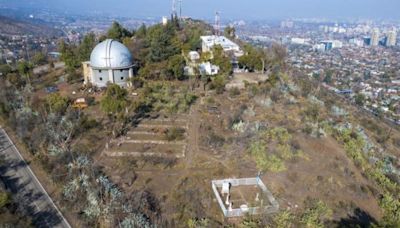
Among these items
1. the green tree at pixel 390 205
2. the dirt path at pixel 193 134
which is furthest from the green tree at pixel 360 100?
the green tree at pixel 390 205

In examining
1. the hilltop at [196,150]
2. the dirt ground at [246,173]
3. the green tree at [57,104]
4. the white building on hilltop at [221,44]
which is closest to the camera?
the hilltop at [196,150]

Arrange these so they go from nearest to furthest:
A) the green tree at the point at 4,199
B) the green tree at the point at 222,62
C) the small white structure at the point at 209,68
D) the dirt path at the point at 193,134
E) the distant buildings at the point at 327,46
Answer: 1. the green tree at the point at 4,199
2. the dirt path at the point at 193,134
3. the green tree at the point at 222,62
4. the small white structure at the point at 209,68
5. the distant buildings at the point at 327,46

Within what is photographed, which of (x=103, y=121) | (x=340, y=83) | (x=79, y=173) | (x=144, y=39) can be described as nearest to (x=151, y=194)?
(x=79, y=173)

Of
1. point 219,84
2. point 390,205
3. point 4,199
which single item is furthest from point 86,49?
point 390,205

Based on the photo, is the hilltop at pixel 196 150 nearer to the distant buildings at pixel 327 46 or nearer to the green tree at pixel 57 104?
the green tree at pixel 57 104

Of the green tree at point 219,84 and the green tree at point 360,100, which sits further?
the green tree at point 360,100

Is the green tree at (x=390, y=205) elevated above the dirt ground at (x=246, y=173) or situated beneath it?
situated beneath

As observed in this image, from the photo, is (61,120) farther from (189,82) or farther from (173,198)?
(189,82)
